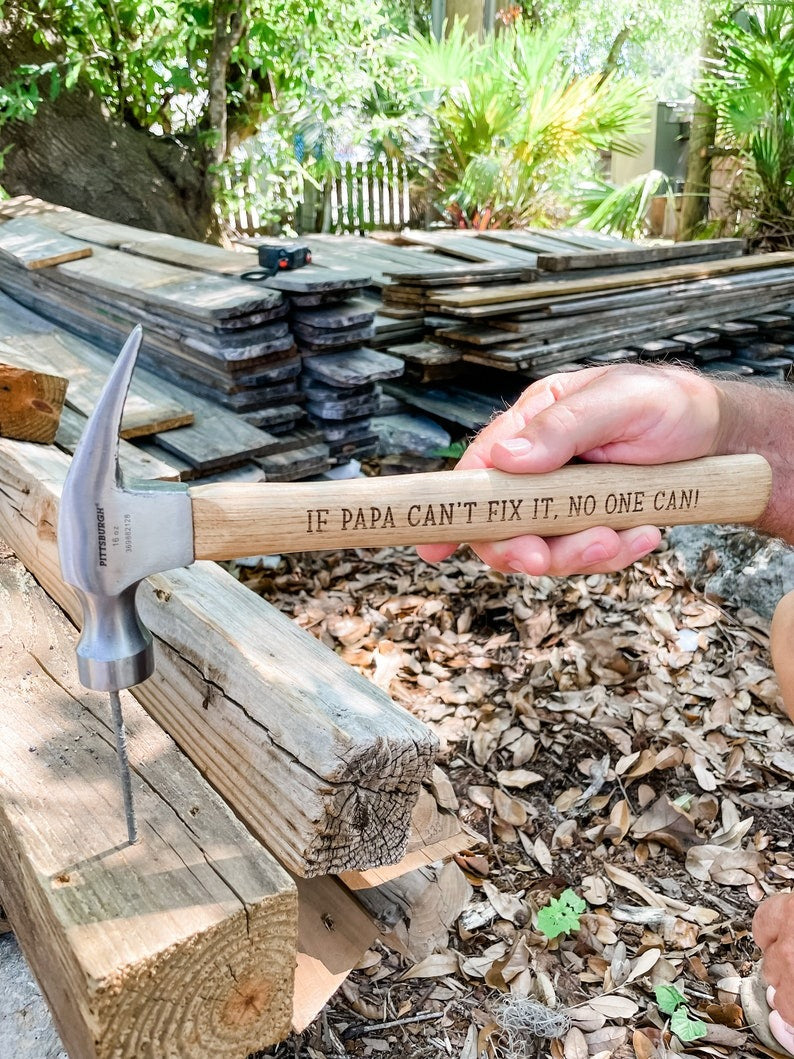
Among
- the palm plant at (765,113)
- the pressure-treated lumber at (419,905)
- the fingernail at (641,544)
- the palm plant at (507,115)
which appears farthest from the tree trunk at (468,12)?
the pressure-treated lumber at (419,905)

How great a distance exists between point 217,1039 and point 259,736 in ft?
1.50

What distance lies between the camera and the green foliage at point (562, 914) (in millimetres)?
2367

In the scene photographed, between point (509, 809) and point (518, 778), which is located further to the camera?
point (518, 778)

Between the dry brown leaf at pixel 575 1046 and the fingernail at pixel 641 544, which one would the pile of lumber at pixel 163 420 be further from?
the dry brown leaf at pixel 575 1046

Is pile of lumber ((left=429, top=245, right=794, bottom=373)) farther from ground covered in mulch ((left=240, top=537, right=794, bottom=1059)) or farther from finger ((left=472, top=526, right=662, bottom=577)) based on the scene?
finger ((left=472, top=526, right=662, bottom=577))

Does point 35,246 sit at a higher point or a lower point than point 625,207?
lower

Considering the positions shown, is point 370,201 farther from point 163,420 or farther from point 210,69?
point 163,420

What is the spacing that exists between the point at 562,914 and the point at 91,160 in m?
6.46

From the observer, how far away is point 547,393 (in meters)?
2.13

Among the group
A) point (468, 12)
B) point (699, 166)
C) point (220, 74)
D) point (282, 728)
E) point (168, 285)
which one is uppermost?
point (468, 12)

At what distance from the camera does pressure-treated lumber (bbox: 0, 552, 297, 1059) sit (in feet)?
3.85

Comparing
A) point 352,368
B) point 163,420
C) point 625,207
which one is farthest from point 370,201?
point 163,420

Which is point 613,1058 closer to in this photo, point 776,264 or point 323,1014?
point 323,1014

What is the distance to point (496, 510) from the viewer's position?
1.67 metres
